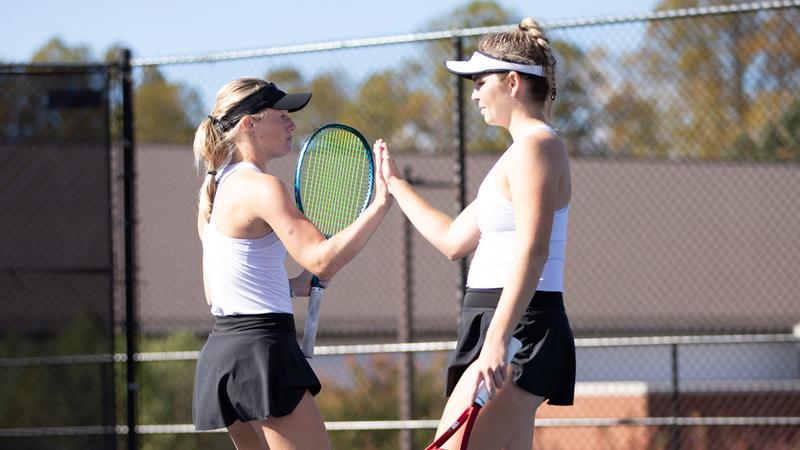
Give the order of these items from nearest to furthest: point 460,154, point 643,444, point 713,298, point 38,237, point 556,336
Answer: point 556,336
point 460,154
point 38,237
point 643,444
point 713,298

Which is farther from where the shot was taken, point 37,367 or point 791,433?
point 791,433

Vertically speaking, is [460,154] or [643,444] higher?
[460,154]

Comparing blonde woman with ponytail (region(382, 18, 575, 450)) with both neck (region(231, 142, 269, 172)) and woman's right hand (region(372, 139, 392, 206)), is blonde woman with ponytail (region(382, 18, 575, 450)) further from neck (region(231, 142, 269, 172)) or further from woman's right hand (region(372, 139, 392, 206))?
neck (region(231, 142, 269, 172))

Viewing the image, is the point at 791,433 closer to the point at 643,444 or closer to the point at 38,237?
the point at 643,444

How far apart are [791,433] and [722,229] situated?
10292 millimetres

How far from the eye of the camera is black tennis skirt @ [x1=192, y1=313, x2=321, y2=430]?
385 centimetres

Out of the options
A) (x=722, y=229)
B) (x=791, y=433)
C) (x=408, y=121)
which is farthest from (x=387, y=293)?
(x=791, y=433)

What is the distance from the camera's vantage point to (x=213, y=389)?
393 centimetres

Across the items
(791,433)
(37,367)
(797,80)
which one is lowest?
(791,433)

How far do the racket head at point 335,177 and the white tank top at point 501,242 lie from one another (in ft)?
2.74

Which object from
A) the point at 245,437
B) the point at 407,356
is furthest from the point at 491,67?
the point at 407,356

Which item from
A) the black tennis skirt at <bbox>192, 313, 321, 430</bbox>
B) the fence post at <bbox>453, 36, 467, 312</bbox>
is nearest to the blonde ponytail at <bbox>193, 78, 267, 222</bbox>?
the black tennis skirt at <bbox>192, 313, 321, 430</bbox>

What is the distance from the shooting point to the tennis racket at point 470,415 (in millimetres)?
3641

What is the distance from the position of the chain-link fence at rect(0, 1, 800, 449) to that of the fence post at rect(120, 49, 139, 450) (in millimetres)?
74
